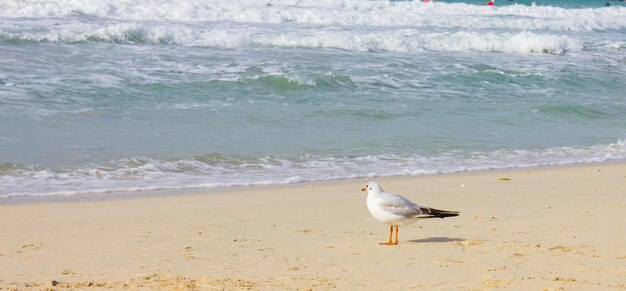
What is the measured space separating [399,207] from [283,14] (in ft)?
71.8

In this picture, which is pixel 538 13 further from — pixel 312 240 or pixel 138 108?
pixel 312 240

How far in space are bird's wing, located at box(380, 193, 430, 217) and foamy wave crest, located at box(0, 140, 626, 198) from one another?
282cm

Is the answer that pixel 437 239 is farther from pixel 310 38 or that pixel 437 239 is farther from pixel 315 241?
pixel 310 38

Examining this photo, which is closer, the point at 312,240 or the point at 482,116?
the point at 312,240

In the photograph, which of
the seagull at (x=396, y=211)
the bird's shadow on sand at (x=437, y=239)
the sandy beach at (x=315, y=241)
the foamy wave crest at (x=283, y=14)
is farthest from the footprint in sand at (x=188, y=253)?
the foamy wave crest at (x=283, y=14)

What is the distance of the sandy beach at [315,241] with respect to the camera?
4926 millimetres

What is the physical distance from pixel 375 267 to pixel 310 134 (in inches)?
233

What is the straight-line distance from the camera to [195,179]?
28.6 feet

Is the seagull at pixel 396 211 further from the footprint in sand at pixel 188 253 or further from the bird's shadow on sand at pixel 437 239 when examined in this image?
A: the footprint in sand at pixel 188 253

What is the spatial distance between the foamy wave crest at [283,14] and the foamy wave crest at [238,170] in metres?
12.9

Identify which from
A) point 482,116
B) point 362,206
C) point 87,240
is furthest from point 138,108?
point 87,240

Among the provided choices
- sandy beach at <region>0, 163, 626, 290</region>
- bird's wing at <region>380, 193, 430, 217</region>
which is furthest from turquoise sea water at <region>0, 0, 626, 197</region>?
bird's wing at <region>380, 193, 430, 217</region>

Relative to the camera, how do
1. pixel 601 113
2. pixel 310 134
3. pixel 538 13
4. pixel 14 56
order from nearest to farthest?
pixel 310 134
pixel 601 113
pixel 14 56
pixel 538 13

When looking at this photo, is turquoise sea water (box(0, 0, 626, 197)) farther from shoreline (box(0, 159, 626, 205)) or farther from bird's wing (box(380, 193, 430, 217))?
bird's wing (box(380, 193, 430, 217))
